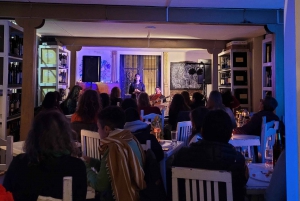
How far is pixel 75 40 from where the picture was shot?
8781 mm

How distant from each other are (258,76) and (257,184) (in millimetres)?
6511

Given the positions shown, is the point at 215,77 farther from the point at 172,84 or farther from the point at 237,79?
the point at 172,84

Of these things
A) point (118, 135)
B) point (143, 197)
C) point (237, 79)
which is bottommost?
point (143, 197)

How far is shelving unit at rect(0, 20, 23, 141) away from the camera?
457 centimetres

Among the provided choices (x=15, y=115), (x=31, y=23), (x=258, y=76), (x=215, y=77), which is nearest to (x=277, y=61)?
(x=258, y=76)

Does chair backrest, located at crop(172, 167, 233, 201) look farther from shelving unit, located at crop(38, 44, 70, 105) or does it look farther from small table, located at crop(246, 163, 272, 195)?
shelving unit, located at crop(38, 44, 70, 105)

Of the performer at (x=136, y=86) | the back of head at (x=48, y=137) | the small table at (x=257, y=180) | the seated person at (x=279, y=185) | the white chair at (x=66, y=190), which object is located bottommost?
the small table at (x=257, y=180)

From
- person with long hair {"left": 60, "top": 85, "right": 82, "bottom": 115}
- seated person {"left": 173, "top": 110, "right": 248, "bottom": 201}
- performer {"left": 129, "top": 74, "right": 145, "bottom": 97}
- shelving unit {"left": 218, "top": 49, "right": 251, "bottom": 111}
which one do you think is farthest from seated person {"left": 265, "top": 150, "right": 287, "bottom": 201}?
performer {"left": 129, "top": 74, "right": 145, "bottom": 97}

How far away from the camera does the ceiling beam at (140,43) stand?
8.80 metres

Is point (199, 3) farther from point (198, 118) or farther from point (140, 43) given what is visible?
point (140, 43)

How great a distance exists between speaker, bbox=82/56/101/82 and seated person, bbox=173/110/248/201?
7854 millimetres

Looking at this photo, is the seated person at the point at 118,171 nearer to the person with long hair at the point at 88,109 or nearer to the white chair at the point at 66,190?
the white chair at the point at 66,190

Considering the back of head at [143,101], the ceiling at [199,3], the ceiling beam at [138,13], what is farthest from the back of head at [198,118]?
the ceiling beam at [138,13]

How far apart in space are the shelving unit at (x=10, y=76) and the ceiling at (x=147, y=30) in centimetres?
147
